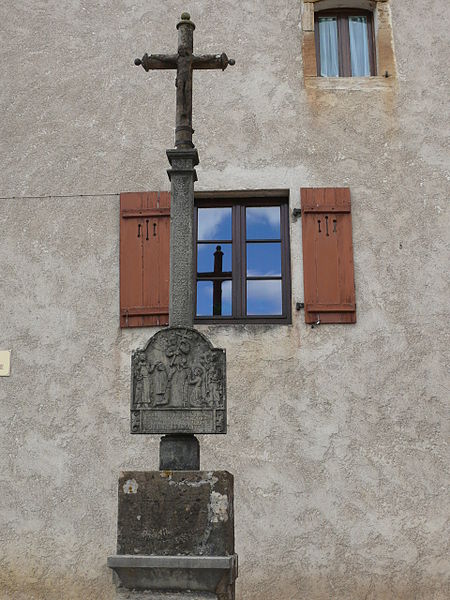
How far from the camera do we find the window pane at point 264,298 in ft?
25.5

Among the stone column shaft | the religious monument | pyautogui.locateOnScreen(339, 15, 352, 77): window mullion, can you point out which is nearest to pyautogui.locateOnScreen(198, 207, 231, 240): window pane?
pyautogui.locateOnScreen(339, 15, 352, 77): window mullion

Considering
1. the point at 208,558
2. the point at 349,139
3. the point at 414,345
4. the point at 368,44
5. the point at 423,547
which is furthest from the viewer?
the point at 368,44

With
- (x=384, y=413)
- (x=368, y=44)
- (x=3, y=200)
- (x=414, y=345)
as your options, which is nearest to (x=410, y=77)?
(x=368, y=44)

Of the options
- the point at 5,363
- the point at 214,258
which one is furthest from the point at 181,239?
the point at 5,363

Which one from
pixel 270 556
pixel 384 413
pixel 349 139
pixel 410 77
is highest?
pixel 410 77

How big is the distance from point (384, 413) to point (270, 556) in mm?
1527

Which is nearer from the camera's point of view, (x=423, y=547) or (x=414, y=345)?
(x=423, y=547)

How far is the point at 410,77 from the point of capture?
26.9ft

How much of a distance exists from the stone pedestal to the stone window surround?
490 centimetres

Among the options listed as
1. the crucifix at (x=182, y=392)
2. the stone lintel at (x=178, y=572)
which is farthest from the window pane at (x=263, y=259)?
the stone lintel at (x=178, y=572)

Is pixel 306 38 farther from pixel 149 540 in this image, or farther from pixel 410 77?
pixel 149 540

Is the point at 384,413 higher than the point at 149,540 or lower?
higher

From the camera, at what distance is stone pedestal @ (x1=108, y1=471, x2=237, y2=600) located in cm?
426

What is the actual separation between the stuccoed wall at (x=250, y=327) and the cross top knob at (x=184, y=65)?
270cm
